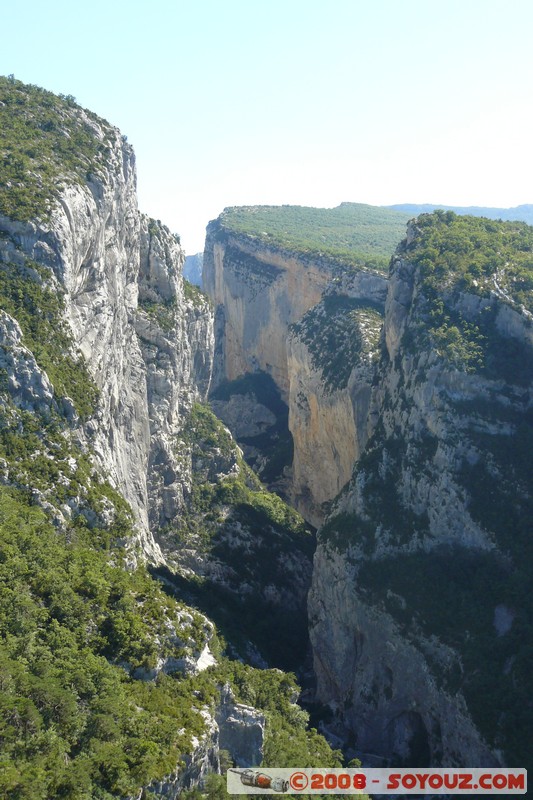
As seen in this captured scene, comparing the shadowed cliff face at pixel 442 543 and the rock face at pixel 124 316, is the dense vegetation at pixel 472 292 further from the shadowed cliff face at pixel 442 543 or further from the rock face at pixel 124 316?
the rock face at pixel 124 316

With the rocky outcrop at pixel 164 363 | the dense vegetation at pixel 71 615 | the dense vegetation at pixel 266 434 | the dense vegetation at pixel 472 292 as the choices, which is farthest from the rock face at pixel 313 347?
the dense vegetation at pixel 71 615

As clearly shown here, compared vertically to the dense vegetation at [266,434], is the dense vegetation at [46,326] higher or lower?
higher

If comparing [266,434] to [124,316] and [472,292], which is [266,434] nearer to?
[124,316]

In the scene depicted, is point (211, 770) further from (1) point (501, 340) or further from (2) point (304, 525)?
(2) point (304, 525)

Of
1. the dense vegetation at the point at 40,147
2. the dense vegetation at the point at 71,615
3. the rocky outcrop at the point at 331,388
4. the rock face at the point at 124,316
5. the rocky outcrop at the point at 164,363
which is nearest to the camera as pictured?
the dense vegetation at the point at 71,615

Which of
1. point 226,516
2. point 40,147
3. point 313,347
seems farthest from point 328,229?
point 40,147

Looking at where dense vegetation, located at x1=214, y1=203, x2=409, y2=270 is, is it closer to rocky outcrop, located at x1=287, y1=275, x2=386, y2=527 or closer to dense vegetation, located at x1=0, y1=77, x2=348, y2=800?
rocky outcrop, located at x1=287, y1=275, x2=386, y2=527

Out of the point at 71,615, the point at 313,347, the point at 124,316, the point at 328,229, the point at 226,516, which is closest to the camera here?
the point at 71,615

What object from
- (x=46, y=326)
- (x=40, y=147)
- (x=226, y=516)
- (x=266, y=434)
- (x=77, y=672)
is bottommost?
(x=266, y=434)
